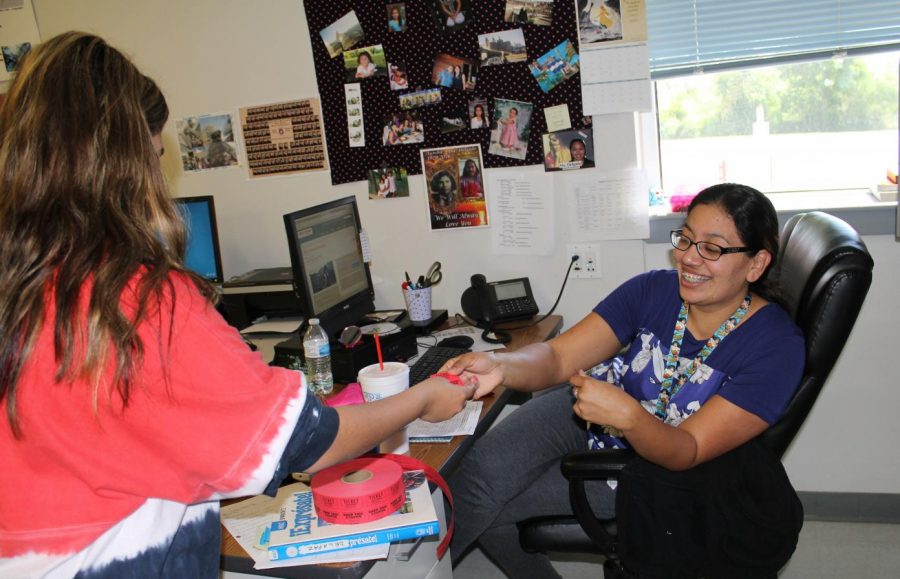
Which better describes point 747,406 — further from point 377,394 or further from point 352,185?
point 352,185

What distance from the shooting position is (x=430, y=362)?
88.5 inches

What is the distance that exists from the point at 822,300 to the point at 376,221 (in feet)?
5.65

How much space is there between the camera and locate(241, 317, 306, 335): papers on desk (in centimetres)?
264

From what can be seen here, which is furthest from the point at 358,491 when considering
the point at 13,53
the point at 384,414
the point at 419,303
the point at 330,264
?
the point at 13,53

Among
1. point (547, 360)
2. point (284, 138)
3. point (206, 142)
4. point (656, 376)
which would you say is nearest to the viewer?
point (656, 376)

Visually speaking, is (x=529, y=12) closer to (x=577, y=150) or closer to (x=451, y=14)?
(x=451, y=14)

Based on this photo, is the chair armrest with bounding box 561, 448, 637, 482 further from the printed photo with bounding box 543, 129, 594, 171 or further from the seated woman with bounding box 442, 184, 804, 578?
the printed photo with bounding box 543, 129, 594, 171

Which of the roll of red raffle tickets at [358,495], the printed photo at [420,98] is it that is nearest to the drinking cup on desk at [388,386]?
the roll of red raffle tickets at [358,495]

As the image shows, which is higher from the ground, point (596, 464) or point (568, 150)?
point (568, 150)

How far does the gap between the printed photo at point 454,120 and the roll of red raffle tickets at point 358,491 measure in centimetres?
156

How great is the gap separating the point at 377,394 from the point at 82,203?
79 cm

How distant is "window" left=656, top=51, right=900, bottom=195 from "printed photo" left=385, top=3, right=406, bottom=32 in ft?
3.02

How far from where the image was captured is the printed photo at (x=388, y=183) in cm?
286

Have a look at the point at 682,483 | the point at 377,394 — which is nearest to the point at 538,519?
the point at 682,483
